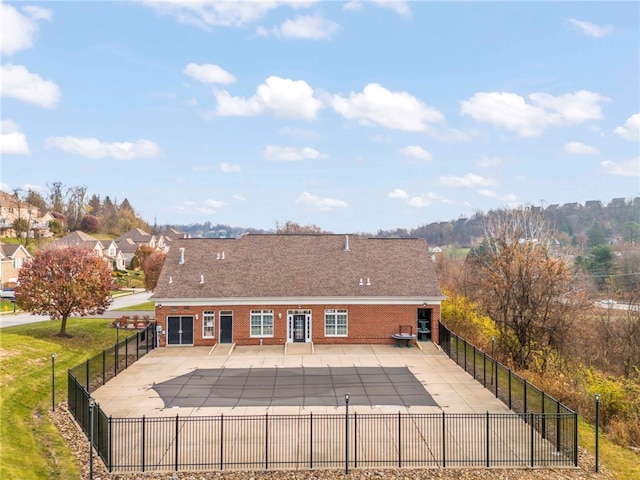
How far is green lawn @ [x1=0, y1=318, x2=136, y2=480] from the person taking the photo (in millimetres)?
13492

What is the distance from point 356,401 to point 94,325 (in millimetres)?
24112

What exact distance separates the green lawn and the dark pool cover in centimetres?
429

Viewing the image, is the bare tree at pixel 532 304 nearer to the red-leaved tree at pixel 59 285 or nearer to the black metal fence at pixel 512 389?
the black metal fence at pixel 512 389

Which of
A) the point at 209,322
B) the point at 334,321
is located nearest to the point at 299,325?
the point at 334,321

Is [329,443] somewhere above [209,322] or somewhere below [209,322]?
below

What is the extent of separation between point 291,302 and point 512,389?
14.7 meters

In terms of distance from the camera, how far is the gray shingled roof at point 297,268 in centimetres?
3059

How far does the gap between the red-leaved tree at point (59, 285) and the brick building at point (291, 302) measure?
3.71 meters

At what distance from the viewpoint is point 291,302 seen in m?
30.3

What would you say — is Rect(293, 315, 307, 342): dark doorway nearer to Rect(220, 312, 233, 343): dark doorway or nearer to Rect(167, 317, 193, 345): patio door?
Rect(220, 312, 233, 343): dark doorway

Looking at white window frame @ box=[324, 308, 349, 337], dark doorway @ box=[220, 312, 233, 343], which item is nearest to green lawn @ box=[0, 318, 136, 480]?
dark doorway @ box=[220, 312, 233, 343]

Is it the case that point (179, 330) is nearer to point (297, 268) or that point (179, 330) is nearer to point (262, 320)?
point (262, 320)

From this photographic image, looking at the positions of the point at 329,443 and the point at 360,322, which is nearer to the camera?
the point at 329,443

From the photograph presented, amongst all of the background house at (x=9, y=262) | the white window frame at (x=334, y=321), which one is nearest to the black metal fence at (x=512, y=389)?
the white window frame at (x=334, y=321)
